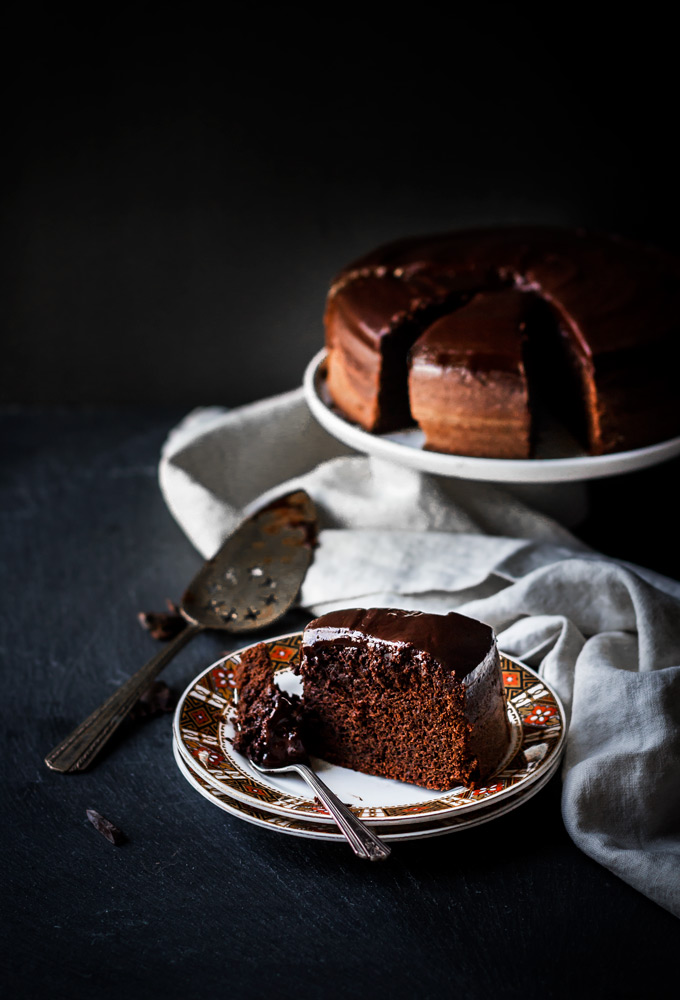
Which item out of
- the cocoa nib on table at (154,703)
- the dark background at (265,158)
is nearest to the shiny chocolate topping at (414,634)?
the cocoa nib on table at (154,703)

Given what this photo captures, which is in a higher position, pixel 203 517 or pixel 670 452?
pixel 203 517

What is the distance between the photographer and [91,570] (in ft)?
6.00

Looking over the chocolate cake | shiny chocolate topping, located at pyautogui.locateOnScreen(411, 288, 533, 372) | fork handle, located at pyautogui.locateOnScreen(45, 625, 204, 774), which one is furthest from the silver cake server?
shiny chocolate topping, located at pyautogui.locateOnScreen(411, 288, 533, 372)

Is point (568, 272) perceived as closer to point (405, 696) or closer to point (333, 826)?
point (405, 696)

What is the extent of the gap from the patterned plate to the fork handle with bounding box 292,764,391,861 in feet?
0.06

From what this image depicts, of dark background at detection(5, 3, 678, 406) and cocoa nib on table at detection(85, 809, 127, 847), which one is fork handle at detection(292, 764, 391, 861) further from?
dark background at detection(5, 3, 678, 406)

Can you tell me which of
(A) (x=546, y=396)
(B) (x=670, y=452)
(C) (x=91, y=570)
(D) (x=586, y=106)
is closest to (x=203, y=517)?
(C) (x=91, y=570)

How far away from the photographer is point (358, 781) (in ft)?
3.82

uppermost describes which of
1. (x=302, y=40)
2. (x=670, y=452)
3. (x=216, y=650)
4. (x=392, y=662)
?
(x=302, y=40)

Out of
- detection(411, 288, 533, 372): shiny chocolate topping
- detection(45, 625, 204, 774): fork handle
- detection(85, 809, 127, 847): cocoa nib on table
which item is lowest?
detection(85, 809, 127, 847): cocoa nib on table

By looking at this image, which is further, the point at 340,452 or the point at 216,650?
the point at 340,452

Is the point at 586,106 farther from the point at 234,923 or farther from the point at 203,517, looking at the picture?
the point at 234,923

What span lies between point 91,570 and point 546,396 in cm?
98

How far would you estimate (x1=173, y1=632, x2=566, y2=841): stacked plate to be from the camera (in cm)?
104
